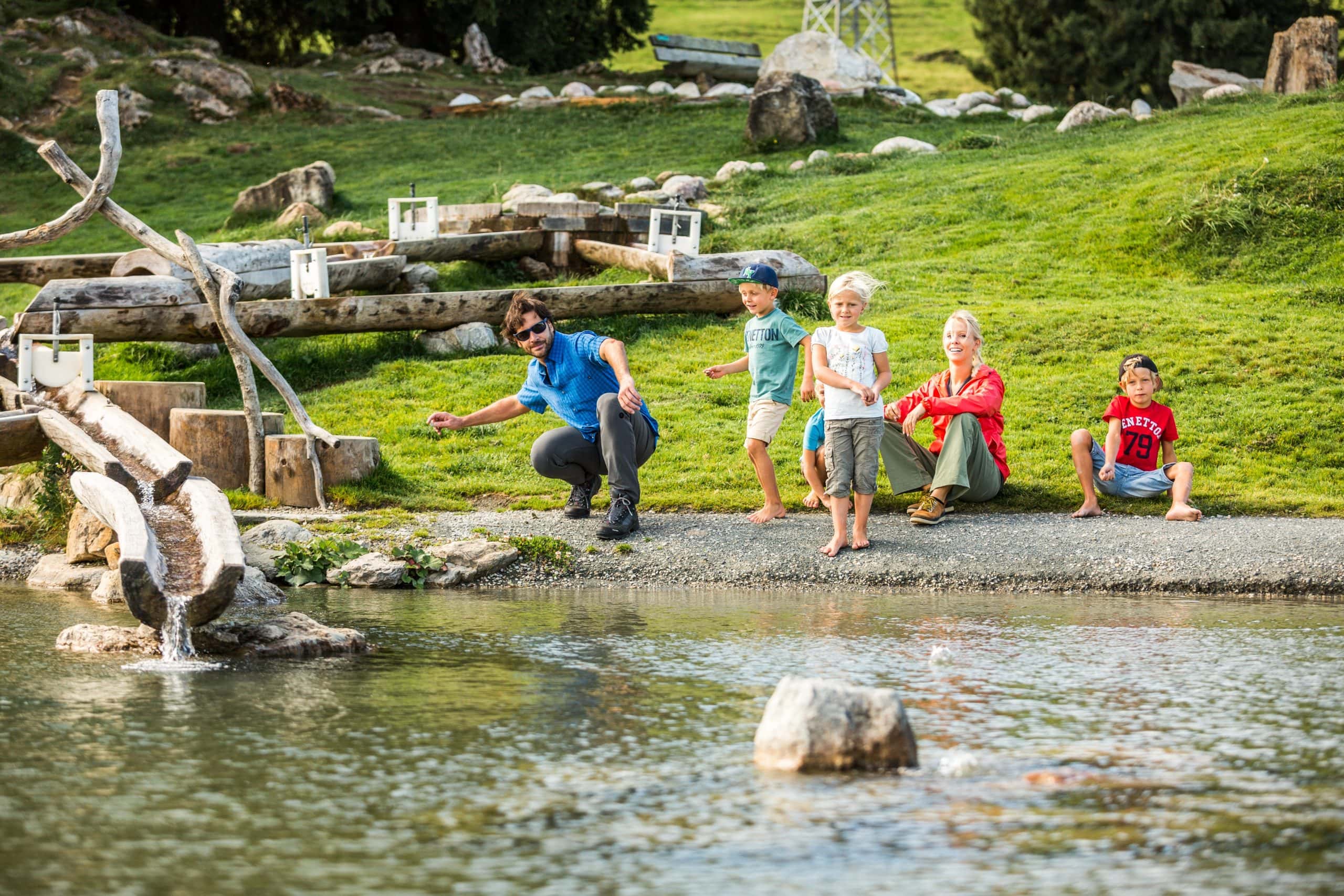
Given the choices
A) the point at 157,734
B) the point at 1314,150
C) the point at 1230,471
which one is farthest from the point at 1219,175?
the point at 157,734

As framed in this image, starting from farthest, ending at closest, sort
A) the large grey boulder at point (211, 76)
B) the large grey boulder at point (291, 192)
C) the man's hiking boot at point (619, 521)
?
1. the large grey boulder at point (211, 76)
2. the large grey boulder at point (291, 192)
3. the man's hiking boot at point (619, 521)

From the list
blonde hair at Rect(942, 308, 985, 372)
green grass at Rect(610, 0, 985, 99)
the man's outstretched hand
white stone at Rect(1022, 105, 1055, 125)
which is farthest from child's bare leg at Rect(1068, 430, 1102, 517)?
green grass at Rect(610, 0, 985, 99)

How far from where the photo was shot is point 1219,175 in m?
19.1

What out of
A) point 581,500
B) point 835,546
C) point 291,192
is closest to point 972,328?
point 835,546

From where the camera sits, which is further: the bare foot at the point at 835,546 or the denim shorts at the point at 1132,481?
the denim shorts at the point at 1132,481

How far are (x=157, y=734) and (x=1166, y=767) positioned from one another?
3.77 meters

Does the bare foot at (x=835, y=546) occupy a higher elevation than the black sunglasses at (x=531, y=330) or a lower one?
lower

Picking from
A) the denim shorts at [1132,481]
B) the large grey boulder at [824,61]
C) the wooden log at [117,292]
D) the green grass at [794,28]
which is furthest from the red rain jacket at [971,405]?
the green grass at [794,28]

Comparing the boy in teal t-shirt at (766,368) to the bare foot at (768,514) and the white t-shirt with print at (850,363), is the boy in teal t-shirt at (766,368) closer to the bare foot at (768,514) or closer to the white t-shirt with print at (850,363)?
the bare foot at (768,514)

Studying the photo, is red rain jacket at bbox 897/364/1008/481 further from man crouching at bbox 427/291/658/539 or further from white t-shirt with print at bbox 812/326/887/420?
man crouching at bbox 427/291/658/539

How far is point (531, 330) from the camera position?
975cm

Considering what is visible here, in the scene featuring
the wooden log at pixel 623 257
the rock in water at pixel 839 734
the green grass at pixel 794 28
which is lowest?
the rock in water at pixel 839 734

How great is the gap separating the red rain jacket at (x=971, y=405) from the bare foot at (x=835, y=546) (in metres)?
1.40

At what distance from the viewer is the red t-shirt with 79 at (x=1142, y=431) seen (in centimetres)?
1052
